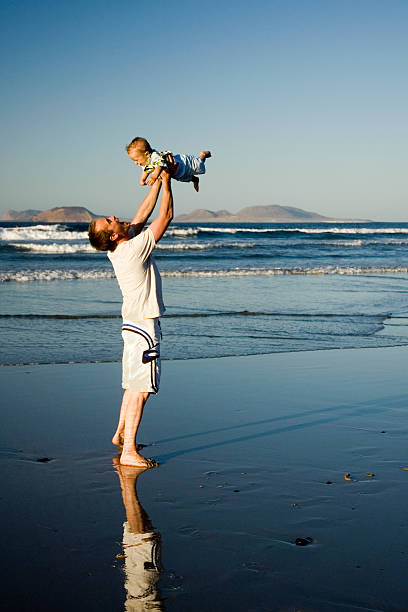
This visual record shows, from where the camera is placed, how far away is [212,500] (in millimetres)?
3631

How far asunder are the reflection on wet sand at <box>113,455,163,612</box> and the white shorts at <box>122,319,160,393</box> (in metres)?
0.72

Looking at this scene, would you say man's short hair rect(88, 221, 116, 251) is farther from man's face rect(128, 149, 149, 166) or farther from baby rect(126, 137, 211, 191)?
man's face rect(128, 149, 149, 166)

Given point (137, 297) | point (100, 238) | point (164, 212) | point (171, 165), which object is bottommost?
point (137, 297)

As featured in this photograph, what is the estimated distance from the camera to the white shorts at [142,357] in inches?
169

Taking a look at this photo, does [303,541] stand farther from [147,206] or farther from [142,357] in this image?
[147,206]

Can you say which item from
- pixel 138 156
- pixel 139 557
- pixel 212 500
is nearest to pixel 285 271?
pixel 138 156

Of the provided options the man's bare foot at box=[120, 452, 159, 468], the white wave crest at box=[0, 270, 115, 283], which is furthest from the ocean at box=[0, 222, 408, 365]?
the man's bare foot at box=[120, 452, 159, 468]

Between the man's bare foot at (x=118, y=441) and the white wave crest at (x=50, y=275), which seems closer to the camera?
the man's bare foot at (x=118, y=441)

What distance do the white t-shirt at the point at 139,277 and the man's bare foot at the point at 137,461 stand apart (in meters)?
0.90

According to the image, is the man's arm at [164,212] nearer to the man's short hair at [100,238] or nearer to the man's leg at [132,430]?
the man's short hair at [100,238]

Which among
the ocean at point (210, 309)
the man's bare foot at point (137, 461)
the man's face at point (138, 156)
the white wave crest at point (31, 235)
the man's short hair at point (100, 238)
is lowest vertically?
the man's bare foot at point (137, 461)

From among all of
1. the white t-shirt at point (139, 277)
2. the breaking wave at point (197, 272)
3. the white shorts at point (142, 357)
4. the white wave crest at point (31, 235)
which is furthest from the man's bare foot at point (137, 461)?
the white wave crest at point (31, 235)

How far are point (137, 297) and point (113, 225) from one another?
1.64 ft

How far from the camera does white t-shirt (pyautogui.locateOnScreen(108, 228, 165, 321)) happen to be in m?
4.12
